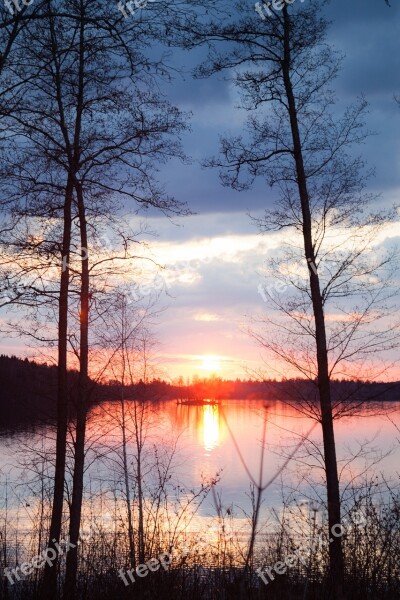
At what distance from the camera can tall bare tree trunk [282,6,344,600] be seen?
33.6ft

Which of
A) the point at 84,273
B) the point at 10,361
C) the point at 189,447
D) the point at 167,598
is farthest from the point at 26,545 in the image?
the point at 10,361

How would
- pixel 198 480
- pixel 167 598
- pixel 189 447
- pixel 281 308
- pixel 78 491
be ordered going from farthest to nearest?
pixel 189 447
pixel 198 480
pixel 78 491
pixel 281 308
pixel 167 598

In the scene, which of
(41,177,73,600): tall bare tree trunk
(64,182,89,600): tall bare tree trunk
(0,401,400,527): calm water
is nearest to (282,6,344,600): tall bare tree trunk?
(0,401,400,527): calm water

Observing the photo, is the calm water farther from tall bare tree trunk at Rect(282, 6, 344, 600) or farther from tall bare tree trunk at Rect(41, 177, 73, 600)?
tall bare tree trunk at Rect(41, 177, 73, 600)

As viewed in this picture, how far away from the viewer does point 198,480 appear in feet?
111

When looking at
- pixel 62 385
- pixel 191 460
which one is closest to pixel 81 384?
pixel 62 385

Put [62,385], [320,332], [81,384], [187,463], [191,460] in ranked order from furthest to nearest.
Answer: [191,460] < [187,463] < [81,384] < [62,385] < [320,332]

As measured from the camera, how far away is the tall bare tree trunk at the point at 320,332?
33.6 ft

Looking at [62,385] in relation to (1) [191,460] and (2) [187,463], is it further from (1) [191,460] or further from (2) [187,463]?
(1) [191,460]

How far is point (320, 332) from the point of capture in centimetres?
1081

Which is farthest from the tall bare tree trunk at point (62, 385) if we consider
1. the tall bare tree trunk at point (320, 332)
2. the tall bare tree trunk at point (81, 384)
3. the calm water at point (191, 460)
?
the tall bare tree trunk at point (320, 332)

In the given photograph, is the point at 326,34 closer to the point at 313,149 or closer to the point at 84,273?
the point at 313,149

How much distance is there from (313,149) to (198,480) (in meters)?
25.3

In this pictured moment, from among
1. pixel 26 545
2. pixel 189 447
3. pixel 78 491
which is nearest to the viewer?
pixel 78 491
